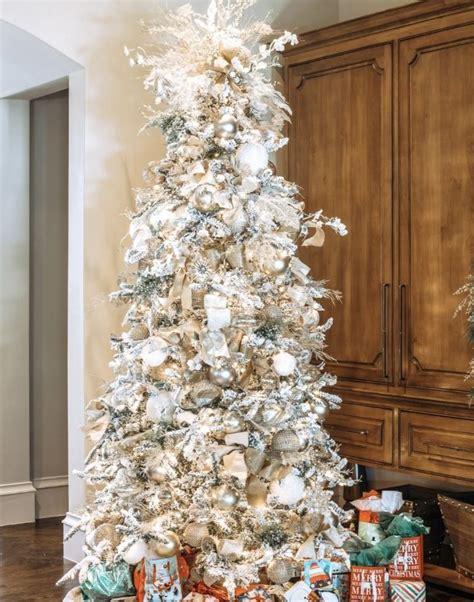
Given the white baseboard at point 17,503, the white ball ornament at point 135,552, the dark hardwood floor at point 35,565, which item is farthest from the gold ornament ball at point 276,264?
the white baseboard at point 17,503

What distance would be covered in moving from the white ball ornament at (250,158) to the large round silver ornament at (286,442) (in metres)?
0.83

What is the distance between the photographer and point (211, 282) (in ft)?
9.54

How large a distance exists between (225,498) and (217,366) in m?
0.40

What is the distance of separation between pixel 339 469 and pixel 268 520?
0.99ft

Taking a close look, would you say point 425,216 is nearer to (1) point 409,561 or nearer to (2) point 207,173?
(2) point 207,173

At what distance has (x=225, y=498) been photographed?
2.82 meters

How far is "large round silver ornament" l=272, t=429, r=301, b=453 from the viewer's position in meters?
2.88

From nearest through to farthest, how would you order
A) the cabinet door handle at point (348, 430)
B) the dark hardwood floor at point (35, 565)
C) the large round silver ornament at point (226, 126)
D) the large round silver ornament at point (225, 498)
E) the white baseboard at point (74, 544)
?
the large round silver ornament at point (225, 498)
the large round silver ornament at point (226, 126)
the cabinet door handle at point (348, 430)
the dark hardwood floor at point (35, 565)
the white baseboard at point (74, 544)

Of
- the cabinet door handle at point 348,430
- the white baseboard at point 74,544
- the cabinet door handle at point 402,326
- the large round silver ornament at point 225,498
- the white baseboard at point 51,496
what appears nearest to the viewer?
the large round silver ornament at point 225,498

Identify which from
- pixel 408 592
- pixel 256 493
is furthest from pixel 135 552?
pixel 408 592

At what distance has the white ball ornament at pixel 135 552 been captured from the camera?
287 cm

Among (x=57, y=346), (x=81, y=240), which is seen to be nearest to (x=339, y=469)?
(x=81, y=240)

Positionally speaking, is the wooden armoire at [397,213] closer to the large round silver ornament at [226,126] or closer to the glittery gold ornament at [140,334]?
the large round silver ornament at [226,126]

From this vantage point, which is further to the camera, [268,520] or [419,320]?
[419,320]
